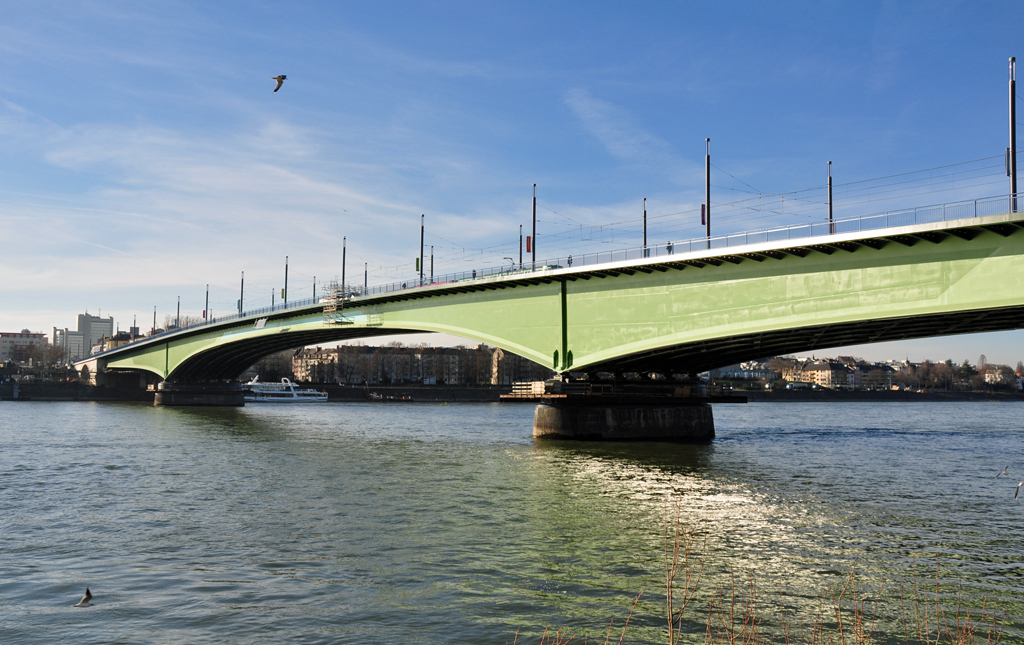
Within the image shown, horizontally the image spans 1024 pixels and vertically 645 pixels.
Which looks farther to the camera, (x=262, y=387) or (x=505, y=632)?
(x=262, y=387)

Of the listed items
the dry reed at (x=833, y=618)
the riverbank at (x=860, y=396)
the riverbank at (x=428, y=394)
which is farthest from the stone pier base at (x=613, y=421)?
the riverbank at (x=860, y=396)

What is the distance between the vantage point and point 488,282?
150ft

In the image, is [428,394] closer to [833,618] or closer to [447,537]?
[447,537]

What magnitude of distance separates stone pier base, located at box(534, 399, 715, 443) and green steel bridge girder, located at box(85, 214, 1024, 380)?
2.31 metres

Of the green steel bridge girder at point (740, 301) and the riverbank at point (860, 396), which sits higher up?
the green steel bridge girder at point (740, 301)

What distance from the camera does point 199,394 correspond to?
310 feet

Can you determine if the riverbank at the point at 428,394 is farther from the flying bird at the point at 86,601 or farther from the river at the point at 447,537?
the flying bird at the point at 86,601

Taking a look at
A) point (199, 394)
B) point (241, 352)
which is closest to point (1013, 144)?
point (241, 352)

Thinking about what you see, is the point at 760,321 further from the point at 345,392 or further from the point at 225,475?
the point at 345,392

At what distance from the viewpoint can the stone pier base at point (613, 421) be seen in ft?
142

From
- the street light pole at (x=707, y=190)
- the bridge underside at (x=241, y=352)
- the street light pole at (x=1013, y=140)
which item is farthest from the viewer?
the bridge underside at (x=241, y=352)

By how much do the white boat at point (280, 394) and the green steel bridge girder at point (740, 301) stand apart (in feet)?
207

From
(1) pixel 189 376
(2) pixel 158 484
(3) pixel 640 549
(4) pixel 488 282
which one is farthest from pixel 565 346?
(1) pixel 189 376

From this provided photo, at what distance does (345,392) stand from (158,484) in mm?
103573
